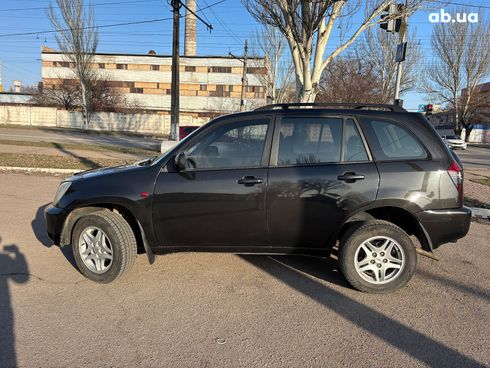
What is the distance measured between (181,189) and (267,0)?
1117 centimetres

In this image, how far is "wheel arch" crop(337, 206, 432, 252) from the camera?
12.1 ft

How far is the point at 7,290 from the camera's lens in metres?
3.57

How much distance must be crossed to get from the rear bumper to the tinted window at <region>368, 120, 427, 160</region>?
58cm

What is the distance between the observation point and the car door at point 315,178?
361cm

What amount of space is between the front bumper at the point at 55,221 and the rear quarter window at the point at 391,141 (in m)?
3.30

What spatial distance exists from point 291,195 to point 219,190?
2.32 ft

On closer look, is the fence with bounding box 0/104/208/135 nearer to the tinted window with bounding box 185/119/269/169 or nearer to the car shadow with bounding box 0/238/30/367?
the car shadow with bounding box 0/238/30/367

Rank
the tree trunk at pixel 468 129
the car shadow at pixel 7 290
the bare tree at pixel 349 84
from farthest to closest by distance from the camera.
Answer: the tree trunk at pixel 468 129 < the bare tree at pixel 349 84 < the car shadow at pixel 7 290

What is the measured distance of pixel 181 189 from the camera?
3.70 m

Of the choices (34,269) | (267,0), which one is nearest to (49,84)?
(267,0)

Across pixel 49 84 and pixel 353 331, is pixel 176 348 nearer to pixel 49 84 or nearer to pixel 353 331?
pixel 353 331

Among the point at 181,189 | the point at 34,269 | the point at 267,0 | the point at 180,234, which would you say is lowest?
the point at 34,269

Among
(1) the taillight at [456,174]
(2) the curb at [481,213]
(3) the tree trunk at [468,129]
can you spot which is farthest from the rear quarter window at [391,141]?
(3) the tree trunk at [468,129]

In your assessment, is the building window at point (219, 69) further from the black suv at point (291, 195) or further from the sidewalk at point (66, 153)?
the black suv at point (291, 195)
